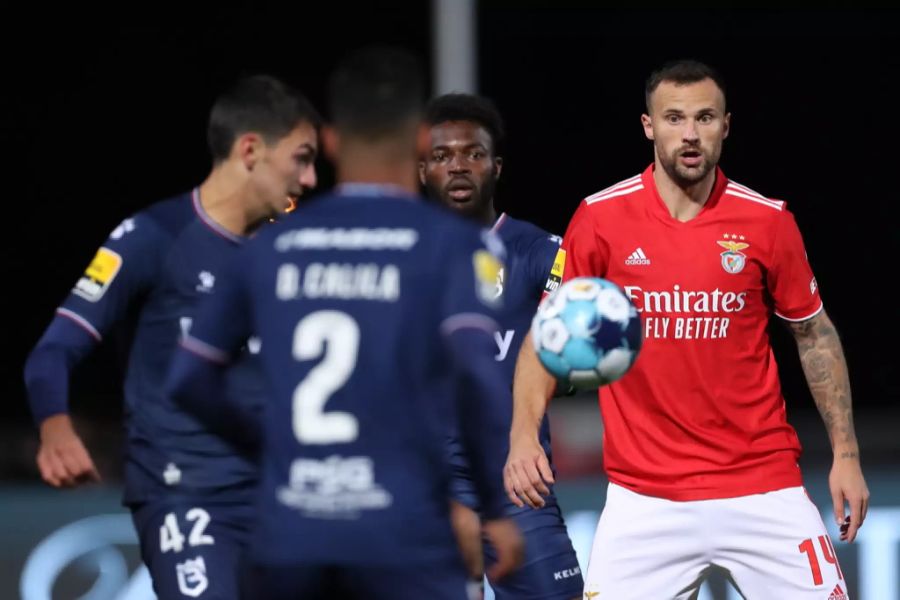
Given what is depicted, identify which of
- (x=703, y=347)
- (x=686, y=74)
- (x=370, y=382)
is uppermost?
(x=686, y=74)

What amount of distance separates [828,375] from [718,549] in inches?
26.1

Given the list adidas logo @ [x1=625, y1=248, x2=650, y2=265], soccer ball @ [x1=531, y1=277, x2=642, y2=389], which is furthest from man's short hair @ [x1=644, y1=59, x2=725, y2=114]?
soccer ball @ [x1=531, y1=277, x2=642, y2=389]

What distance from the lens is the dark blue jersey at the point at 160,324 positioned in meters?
5.52

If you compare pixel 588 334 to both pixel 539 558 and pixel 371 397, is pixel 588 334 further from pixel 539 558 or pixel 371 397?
pixel 371 397

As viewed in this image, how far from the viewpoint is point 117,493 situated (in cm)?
899

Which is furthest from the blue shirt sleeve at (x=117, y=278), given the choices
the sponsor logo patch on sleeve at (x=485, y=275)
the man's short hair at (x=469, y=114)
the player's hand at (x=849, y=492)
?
the player's hand at (x=849, y=492)

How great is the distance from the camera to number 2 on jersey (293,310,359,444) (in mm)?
3818

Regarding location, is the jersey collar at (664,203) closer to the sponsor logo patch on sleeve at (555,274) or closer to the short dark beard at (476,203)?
the sponsor logo patch on sleeve at (555,274)

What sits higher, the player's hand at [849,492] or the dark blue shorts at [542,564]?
the player's hand at [849,492]

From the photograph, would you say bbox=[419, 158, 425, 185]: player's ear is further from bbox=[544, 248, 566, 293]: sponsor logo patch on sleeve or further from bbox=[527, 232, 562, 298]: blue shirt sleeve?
bbox=[544, 248, 566, 293]: sponsor logo patch on sleeve

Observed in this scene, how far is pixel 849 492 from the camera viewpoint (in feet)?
19.1

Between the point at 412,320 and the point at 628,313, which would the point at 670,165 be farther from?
the point at 412,320

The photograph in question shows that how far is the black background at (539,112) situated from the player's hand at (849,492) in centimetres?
721

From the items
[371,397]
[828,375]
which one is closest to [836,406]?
[828,375]
